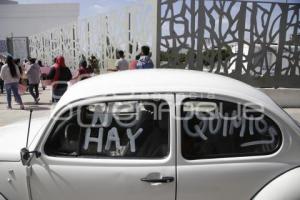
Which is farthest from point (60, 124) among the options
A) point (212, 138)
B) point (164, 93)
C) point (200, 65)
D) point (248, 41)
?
point (248, 41)

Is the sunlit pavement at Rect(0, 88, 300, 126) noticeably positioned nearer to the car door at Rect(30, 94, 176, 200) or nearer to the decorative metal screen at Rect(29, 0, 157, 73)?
the decorative metal screen at Rect(29, 0, 157, 73)

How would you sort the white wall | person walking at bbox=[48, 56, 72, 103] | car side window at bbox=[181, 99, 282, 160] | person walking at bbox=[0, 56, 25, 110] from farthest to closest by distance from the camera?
the white wall, person walking at bbox=[0, 56, 25, 110], person walking at bbox=[48, 56, 72, 103], car side window at bbox=[181, 99, 282, 160]

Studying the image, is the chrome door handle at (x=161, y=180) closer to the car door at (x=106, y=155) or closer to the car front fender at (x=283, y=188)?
the car door at (x=106, y=155)

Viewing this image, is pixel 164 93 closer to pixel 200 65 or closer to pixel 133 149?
pixel 133 149

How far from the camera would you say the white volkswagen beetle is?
2.76 meters

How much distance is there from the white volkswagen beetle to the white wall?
2027 inches

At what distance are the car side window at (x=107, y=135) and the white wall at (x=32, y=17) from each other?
169 ft

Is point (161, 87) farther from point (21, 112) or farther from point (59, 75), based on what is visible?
point (21, 112)

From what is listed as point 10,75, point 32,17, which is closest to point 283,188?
point 10,75

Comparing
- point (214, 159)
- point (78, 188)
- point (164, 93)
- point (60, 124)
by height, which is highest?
point (164, 93)

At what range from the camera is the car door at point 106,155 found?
2756 millimetres

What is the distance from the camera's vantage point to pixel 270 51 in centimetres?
1246

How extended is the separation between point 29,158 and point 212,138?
1.38 m


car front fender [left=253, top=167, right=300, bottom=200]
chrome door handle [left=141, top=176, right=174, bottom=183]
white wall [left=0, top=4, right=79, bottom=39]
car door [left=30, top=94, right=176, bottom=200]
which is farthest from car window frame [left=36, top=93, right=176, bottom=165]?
white wall [left=0, top=4, right=79, bottom=39]
